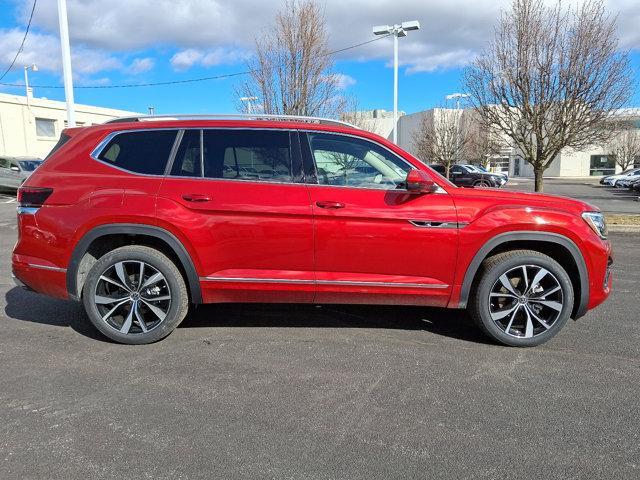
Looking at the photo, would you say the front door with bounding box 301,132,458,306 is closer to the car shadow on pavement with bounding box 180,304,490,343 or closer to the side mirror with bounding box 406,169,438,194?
the side mirror with bounding box 406,169,438,194

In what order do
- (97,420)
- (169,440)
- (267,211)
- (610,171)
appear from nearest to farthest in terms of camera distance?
(169,440), (97,420), (267,211), (610,171)

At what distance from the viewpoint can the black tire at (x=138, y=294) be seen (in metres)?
3.85

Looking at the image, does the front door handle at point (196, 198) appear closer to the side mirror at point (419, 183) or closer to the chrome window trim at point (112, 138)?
the chrome window trim at point (112, 138)

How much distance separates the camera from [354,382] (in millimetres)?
3305

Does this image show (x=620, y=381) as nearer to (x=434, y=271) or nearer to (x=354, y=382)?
(x=434, y=271)

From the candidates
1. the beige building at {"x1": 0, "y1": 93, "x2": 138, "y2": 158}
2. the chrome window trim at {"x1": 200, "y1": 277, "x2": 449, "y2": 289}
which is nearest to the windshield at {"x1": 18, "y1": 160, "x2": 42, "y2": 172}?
the beige building at {"x1": 0, "y1": 93, "x2": 138, "y2": 158}

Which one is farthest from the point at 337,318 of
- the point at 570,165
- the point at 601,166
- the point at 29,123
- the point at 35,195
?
the point at 570,165

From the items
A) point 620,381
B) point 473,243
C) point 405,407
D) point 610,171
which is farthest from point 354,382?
point 610,171

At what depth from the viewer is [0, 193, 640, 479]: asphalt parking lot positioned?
2455 millimetres

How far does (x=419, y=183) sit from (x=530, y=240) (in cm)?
107

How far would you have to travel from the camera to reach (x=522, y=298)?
3881mm

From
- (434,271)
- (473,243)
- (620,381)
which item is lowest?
(620,381)

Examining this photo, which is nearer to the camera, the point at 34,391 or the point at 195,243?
the point at 34,391

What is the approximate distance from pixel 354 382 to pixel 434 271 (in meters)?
1.13
